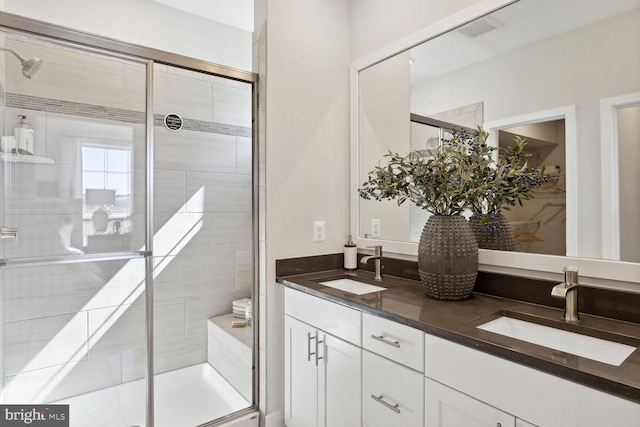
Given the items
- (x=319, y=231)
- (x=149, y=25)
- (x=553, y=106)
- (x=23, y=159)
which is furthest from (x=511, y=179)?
(x=149, y=25)

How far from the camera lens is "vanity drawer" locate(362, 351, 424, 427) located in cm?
119

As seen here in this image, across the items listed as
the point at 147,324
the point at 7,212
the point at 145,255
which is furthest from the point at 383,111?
the point at 7,212

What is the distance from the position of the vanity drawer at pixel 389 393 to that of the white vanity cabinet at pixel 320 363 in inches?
1.8

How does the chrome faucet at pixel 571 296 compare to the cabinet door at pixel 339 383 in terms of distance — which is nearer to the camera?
the chrome faucet at pixel 571 296

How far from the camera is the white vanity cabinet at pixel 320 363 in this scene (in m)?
1.45

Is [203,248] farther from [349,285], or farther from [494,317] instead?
[494,317]

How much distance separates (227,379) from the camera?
6.66ft

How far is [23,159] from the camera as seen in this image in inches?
59.6

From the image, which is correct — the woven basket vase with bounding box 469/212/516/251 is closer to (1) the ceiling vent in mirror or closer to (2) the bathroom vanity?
(2) the bathroom vanity

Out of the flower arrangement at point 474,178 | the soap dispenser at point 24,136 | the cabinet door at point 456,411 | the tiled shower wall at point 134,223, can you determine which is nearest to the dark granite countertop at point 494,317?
the cabinet door at point 456,411

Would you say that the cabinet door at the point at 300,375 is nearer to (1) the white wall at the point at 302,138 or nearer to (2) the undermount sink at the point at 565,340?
(1) the white wall at the point at 302,138

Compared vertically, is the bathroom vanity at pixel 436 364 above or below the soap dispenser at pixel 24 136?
below

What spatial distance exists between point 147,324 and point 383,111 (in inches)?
65.7

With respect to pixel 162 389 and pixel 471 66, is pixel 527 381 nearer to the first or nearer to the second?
pixel 471 66
